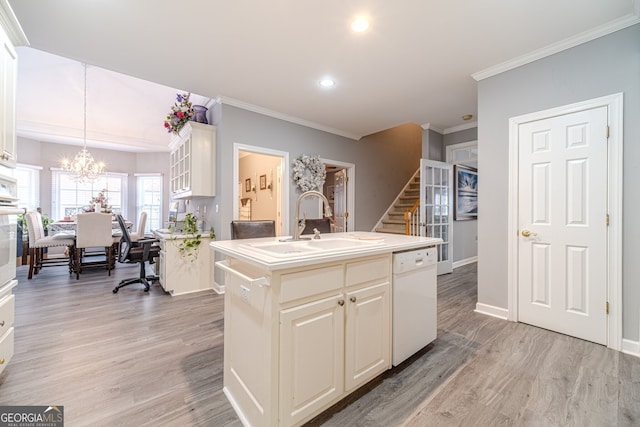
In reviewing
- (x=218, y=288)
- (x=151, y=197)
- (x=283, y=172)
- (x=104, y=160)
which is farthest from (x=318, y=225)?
(x=104, y=160)

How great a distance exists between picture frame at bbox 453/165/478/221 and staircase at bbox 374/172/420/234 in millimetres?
1086

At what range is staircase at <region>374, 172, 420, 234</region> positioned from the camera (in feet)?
18.1

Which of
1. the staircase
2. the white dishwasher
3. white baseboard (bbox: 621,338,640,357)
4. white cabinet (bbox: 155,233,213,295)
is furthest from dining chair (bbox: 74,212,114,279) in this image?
white baseboard (bbox: 621,338,640,357)

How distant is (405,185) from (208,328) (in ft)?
17.3

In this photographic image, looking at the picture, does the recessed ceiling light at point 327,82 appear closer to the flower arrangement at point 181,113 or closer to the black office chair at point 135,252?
the flower arrangement at point 181,113

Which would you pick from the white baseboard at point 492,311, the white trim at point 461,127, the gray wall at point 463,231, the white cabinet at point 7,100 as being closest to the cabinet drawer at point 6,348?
the white cabinet at point 7,100

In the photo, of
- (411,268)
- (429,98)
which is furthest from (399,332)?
(429,98)

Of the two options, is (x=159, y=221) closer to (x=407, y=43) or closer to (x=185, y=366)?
(x=185, y=366)

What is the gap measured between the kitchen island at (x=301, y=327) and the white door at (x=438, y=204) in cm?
278

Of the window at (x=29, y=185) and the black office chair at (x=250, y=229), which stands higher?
the window at (x=29, y=185)

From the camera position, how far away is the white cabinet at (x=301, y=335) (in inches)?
46.4

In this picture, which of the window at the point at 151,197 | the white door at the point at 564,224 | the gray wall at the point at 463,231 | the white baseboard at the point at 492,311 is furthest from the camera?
the window at the point at 151,197

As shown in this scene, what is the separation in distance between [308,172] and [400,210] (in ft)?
8.80

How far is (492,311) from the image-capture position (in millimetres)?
2760
